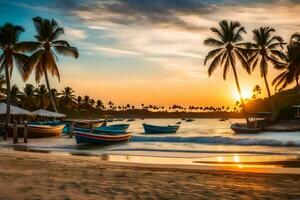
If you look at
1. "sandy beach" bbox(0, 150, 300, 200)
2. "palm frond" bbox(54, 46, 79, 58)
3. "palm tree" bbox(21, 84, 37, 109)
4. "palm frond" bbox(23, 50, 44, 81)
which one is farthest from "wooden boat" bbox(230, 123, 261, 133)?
"palm tree" bbox(21, 84, 37, 109)

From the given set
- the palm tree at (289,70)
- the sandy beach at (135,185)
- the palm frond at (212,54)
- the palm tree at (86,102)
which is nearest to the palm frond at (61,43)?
the palm frond at (212,54)

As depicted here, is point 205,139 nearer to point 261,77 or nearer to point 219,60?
point 219,60

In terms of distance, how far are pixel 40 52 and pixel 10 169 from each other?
4472cm

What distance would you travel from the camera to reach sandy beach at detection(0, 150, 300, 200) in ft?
32.6

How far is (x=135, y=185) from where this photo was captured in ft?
38.4

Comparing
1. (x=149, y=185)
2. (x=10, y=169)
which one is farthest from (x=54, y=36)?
(x=149, y=185)

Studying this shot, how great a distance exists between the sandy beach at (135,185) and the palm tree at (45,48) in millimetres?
44134

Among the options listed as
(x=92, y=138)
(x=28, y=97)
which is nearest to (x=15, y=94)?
(x=28, y=97)

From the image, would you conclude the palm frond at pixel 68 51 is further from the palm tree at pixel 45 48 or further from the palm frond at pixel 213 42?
the palm frond at pixel 213 42

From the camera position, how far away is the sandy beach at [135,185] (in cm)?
994

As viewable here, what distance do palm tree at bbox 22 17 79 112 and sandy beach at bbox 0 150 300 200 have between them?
1738 inches

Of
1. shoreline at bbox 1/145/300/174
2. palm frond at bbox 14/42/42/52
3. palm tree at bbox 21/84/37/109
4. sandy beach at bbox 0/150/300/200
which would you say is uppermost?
palm frond at bbox 14/42/42/52

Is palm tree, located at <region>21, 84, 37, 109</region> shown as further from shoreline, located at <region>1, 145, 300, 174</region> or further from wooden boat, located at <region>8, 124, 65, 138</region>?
shoreline, located at <region>1, 145, 300, 174</region>

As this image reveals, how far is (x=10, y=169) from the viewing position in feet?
48.5
